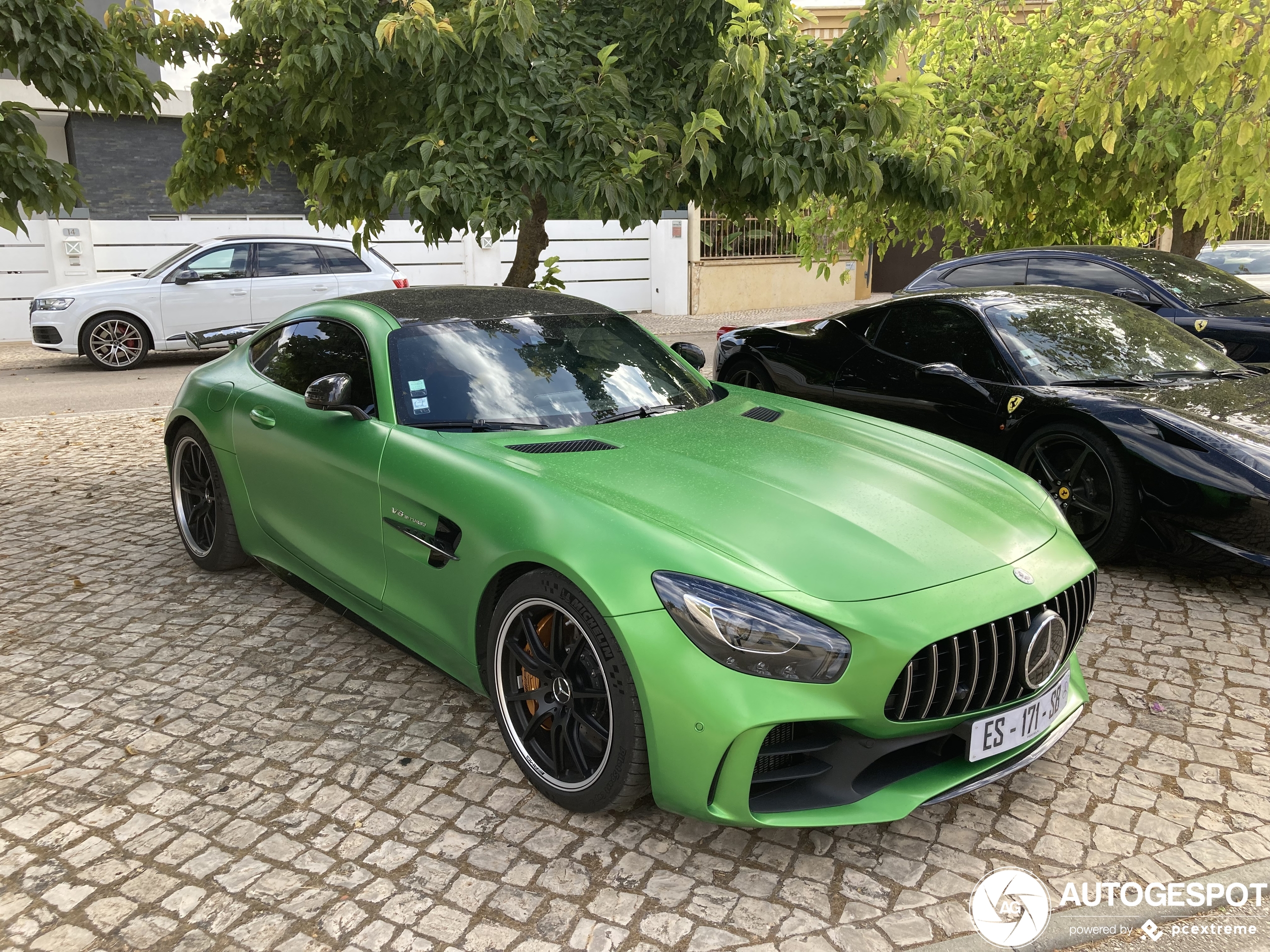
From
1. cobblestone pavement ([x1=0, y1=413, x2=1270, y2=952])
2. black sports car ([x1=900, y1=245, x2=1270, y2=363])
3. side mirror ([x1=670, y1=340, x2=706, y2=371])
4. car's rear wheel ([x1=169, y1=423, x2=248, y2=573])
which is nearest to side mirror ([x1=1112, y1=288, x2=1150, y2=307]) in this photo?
black sports car ([x1=900, y1=245, x2=1270, y2=363])

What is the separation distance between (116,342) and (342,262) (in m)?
3.24

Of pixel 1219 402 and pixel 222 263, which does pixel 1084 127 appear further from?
pixel 222 263

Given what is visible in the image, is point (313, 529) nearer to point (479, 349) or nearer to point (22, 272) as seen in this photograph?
point (479, 349)

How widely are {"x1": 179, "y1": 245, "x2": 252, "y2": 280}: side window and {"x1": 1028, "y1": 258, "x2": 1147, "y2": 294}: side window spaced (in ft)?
34.5

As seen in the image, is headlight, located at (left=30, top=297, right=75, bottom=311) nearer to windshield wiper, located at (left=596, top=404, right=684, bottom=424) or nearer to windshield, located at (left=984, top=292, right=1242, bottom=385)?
windshield wiper, located at (left=596, top=404, right=684, bottom=424)

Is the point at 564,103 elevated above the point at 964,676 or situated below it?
above

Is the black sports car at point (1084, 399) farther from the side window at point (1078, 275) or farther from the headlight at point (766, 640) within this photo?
the headlight at point (766, 640)

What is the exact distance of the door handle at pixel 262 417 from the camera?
14.3 ft

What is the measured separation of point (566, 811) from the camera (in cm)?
311

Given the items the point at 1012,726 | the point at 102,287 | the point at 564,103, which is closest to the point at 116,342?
the point at 102,287

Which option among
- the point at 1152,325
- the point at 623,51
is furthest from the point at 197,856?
the point at 1152,325

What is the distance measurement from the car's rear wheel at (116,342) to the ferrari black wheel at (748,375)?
9.53m

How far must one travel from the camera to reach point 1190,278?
8102 millimetres

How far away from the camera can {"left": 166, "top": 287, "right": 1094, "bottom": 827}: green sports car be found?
8.55 feet
